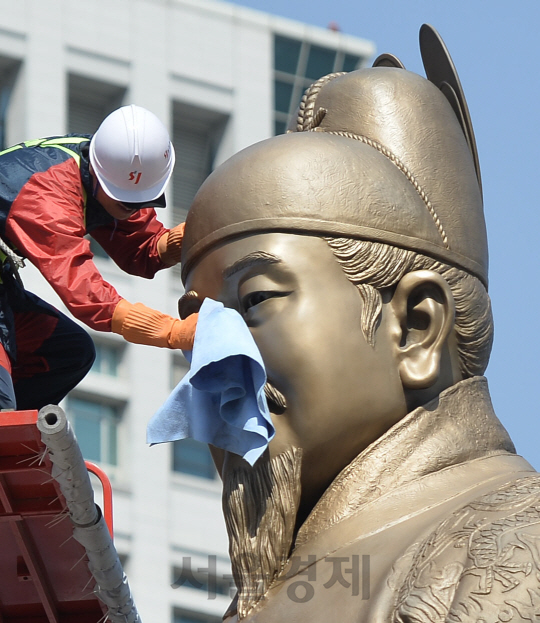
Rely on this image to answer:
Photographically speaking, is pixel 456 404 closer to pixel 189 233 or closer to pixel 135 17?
pixel 189 233

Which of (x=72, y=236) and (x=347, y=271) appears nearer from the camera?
(x=347, y=271)

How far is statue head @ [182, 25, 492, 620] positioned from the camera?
25.1ft

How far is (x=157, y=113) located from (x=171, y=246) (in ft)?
88.6

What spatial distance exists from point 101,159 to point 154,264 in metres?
0.61

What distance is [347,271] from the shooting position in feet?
25.7

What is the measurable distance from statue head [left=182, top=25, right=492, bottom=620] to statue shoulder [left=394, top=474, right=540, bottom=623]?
2.39ft

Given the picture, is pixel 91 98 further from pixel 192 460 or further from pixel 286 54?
pixel 192 460

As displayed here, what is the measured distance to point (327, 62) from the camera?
3844 cm

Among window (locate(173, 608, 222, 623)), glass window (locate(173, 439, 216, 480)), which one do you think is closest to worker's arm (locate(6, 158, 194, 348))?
window (locate(173, 608, 222, 623))

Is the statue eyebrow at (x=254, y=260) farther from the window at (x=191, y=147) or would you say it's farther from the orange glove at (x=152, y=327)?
the window at (x=191, y=147)

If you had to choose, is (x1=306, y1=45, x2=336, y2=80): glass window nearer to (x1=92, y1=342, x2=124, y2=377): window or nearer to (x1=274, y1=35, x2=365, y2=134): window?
(x1=274, y1=35, x2=365, y2=134): window

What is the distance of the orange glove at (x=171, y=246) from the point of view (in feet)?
29.6

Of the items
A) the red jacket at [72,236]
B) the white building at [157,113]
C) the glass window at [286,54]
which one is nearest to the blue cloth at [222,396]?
the red jacket at [72,236]

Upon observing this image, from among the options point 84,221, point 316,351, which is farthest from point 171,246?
point 316,351
